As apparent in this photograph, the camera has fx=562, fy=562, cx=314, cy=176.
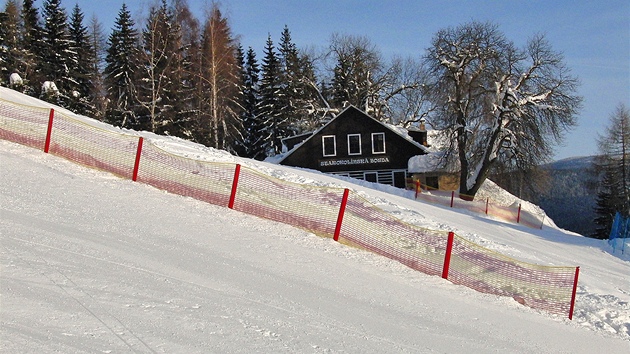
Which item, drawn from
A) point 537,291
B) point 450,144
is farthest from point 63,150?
point 450,144

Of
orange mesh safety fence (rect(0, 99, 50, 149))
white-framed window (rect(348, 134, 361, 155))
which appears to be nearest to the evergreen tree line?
white-framed window (rect(348, 134, 361, 155))

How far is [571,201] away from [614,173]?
923 inches

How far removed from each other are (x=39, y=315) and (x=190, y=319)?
1.46m

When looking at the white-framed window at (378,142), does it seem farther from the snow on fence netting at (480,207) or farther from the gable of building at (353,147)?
the snow on fence netting at (480,207)

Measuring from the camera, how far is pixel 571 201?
7412cm

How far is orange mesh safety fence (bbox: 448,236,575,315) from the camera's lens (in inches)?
446

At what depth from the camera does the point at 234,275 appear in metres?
8.21

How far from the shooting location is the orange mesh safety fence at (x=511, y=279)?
11.3 meters

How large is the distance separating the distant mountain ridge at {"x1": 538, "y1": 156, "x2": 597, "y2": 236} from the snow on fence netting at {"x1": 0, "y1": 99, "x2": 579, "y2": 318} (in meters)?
58.1

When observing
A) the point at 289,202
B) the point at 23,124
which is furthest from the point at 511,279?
the point at 23,124

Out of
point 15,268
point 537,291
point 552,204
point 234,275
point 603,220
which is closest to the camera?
point 15,268

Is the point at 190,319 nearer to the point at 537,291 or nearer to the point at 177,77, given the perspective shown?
the point at 537,291

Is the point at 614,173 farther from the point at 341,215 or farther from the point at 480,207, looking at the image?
the point at 341,215

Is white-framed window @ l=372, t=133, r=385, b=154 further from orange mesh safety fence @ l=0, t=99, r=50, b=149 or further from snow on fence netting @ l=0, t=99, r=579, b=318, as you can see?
orange mesh safety fence @ l=0, t=99, r=50, b=149
